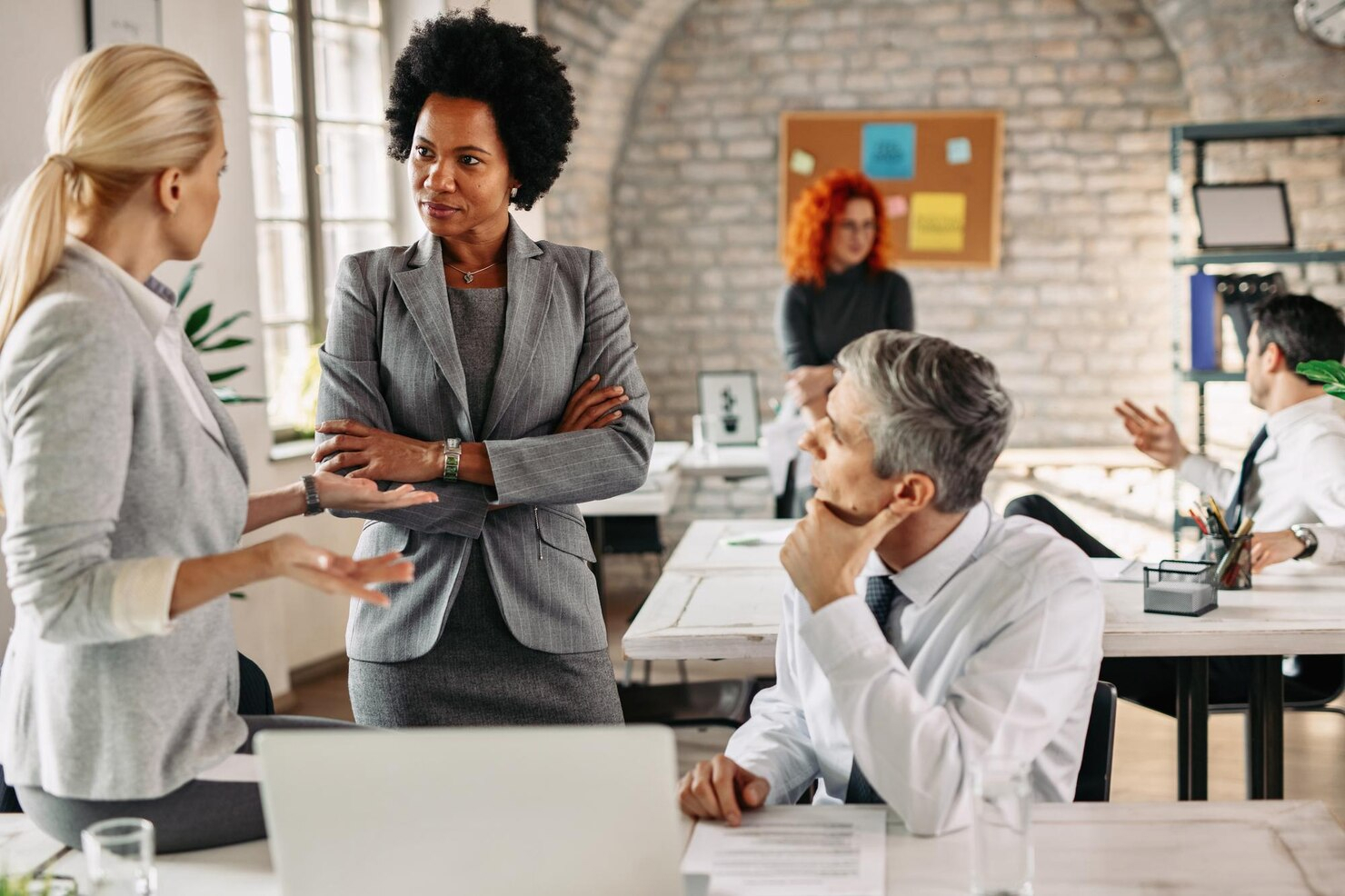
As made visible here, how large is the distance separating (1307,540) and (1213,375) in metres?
2.57

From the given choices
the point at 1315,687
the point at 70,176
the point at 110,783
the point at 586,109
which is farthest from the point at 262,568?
the point at 586,109

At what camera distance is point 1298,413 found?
122 inches

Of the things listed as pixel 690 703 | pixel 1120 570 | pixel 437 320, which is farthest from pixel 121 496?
pixel 1120 570

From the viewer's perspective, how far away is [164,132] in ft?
4.10

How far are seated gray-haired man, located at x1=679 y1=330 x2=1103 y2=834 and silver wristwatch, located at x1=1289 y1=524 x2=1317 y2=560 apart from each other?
1.35 metres

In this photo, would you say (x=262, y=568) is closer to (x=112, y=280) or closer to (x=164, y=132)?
(x=112, y=280)

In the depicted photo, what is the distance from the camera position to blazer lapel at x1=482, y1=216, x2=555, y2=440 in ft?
6.52

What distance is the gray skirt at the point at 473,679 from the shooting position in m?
1.94

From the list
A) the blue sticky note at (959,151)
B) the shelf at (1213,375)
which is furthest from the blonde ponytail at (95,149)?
the blue sticky note at (959,151)

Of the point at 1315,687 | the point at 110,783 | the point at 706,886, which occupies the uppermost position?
the point at 110,783

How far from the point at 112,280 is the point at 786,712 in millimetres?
992

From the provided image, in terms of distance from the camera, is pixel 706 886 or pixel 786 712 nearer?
pixel 706 886

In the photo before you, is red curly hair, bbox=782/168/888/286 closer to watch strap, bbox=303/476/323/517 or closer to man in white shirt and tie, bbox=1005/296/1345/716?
man in white shirt and tie, bbox=1005/296/1345/716

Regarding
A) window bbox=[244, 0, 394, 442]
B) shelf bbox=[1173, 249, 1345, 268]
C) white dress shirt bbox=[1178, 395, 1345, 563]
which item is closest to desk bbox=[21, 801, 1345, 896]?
white dress shirt bbox=[1178, 395, 1345, 563]
